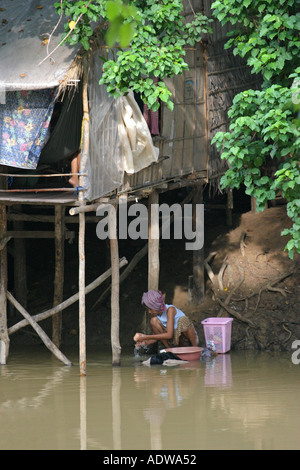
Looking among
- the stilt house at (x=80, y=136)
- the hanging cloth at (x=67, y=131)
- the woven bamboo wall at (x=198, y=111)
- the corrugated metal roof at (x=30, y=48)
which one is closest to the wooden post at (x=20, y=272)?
the stilt house at (x=80, y=136)

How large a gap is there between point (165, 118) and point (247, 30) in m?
1.71

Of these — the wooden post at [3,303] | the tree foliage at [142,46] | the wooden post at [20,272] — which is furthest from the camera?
the wooden post at [20,272]

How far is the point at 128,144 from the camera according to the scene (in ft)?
27.4

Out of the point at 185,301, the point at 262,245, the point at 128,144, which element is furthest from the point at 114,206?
the point at 262,245

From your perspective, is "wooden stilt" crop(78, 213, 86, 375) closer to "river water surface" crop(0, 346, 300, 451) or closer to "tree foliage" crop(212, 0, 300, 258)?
"river water surface" crop(0, 346, 300, 451)

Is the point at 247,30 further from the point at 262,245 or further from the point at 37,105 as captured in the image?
the point at 262,245

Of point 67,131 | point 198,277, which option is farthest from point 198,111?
point 198,277

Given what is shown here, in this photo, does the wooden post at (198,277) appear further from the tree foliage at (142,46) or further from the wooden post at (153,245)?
the tree foliage at (142,46)

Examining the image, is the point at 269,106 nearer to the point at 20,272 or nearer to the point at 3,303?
the point at 3,303

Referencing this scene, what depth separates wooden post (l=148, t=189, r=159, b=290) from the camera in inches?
381

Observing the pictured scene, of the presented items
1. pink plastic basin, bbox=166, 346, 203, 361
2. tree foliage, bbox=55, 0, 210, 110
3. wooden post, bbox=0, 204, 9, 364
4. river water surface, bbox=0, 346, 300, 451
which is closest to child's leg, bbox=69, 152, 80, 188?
tree foliage, bbox=55, 0, 210, 110

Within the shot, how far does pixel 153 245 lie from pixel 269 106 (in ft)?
9.19

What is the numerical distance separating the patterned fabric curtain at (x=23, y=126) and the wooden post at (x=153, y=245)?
6.80ft

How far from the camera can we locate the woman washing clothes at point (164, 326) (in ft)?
30.0
